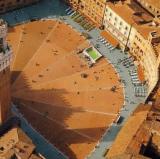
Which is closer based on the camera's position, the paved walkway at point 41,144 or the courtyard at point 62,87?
the paved walkway at point 41,144

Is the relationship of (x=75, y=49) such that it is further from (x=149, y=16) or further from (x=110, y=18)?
(x=149, y=16)

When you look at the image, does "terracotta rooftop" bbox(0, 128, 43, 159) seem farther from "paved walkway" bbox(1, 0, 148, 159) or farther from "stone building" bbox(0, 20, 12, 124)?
"paved walkway" bbox(1, 0, 148, 159)

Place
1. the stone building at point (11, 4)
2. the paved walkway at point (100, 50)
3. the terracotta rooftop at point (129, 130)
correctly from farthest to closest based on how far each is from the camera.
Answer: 1. the stone building at point (11, 4)
2. the paved walkway at point (100, 50)
3. the terracotta rooftop at point (129, 130)

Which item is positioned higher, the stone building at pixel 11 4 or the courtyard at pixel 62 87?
the stone building at pixel 11 4

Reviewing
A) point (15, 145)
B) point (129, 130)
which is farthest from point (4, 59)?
point (129, 130)

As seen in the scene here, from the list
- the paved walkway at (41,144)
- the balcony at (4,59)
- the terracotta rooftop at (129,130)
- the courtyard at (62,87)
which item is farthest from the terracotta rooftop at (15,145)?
the terracotta rooftop at (129,130)

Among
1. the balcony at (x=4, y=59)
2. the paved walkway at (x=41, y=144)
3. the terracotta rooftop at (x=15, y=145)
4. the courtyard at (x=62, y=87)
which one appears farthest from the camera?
the courtyard at (x=62, y=87)

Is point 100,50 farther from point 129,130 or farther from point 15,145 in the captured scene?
point 15,145

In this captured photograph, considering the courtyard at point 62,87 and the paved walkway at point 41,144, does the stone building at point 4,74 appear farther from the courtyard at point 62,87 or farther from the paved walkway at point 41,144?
the courtyard at point 62,87
